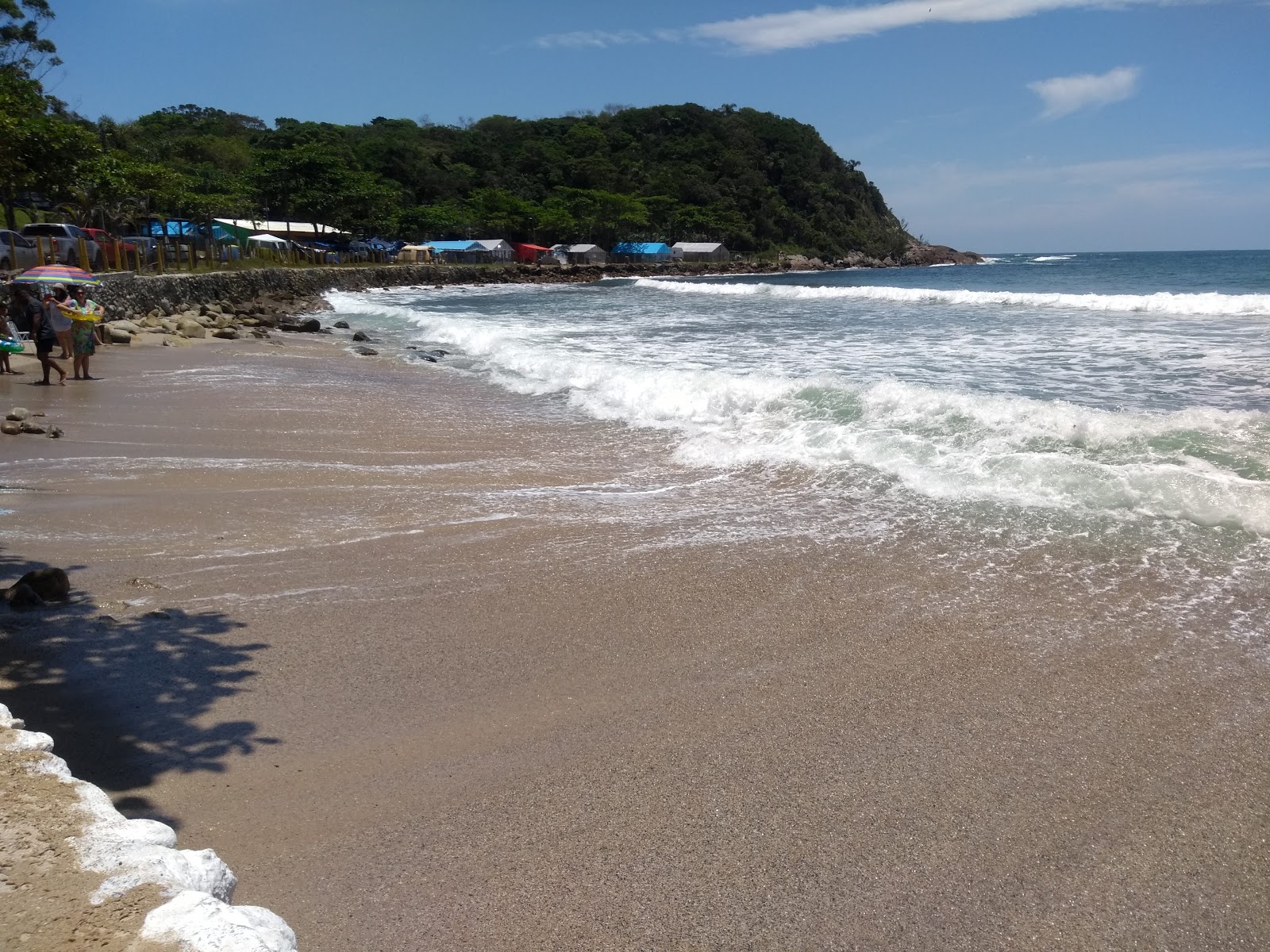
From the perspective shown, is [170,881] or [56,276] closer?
[170,881]

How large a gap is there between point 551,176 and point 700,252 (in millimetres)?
23276

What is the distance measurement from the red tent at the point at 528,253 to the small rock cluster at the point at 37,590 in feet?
322

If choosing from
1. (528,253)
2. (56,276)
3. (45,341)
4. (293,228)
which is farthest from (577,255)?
(45,341)

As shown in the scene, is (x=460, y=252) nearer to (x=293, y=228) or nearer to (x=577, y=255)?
(x=577, y=255)

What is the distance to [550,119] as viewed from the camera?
153 metres

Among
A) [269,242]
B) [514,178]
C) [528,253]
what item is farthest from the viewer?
[514,178]

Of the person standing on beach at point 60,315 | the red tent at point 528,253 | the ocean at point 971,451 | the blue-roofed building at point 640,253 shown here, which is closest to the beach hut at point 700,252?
the blue-roofed building at point 640,253

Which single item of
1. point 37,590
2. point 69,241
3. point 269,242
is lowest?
point 37,590

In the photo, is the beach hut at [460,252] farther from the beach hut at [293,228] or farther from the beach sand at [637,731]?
the beach sand at [637,731]

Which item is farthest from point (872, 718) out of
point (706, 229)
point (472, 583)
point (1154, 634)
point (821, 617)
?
point (706, 229)

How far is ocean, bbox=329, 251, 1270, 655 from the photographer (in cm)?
611

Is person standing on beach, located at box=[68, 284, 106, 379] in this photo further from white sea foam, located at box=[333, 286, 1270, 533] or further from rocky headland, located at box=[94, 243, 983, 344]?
white sea foam, located at box=[333, 286, 1270, 533]

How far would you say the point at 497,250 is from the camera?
9669cm

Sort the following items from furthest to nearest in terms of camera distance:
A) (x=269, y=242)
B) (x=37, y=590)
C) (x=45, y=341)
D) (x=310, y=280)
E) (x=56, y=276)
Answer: (x=269, y=242) → (x=310, y=280) → (x=56, y=276) → (x=45, y=341) → (x=37, y=590)
